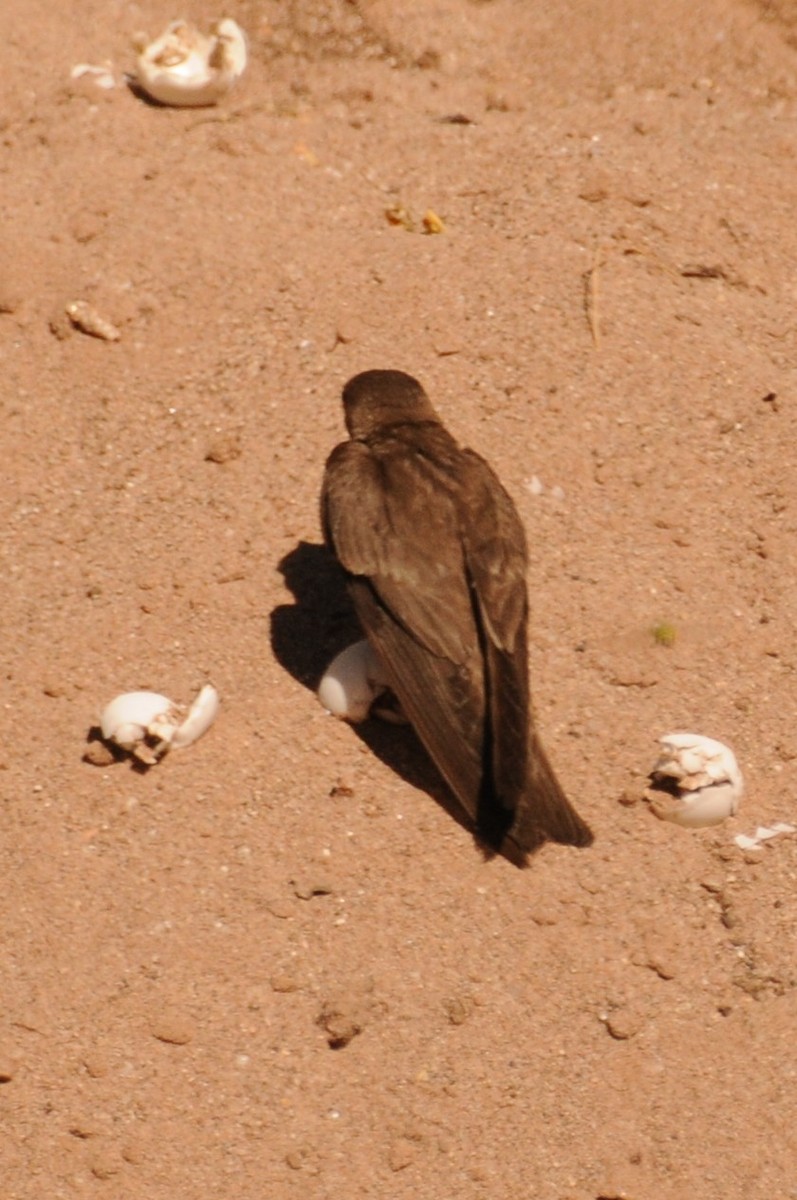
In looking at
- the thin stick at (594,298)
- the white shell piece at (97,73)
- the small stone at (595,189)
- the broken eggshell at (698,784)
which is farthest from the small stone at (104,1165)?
the white shell piece at (97,73)

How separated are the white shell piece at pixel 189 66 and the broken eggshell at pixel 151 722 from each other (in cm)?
319

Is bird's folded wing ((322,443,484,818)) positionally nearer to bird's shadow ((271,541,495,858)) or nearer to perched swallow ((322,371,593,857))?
perched swallow ((322,371,593,857))

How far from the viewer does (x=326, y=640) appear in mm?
5922

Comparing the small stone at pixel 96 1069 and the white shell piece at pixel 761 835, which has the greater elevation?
the white shell piece at pixel 761 835

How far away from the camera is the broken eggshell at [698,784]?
540 cm

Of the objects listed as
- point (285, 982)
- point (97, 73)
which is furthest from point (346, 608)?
point (97, 73)

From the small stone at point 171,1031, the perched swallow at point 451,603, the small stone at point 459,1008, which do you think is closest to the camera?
the small stone at point 171,1031

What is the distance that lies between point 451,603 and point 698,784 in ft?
3.01

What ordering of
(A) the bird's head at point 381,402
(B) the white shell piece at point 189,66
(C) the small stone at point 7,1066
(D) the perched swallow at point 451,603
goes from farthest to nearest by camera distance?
(B) the white shell piece at point 189,66 < (A) the bird's head at point 381,402 < (D) the perched swallow at point 451,603 < (C) the small stone at point 7,1066

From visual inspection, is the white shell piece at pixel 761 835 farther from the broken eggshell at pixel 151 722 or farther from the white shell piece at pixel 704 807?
the broken eggshell at pixel 151 722

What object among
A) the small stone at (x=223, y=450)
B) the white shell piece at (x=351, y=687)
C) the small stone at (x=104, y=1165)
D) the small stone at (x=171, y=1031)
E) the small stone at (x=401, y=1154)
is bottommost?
the small stone at (x=104, y=1165)

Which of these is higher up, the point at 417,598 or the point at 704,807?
the point at 417,598

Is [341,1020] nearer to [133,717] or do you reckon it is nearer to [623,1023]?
[623,1023]

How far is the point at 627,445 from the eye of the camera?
6.50 meters
